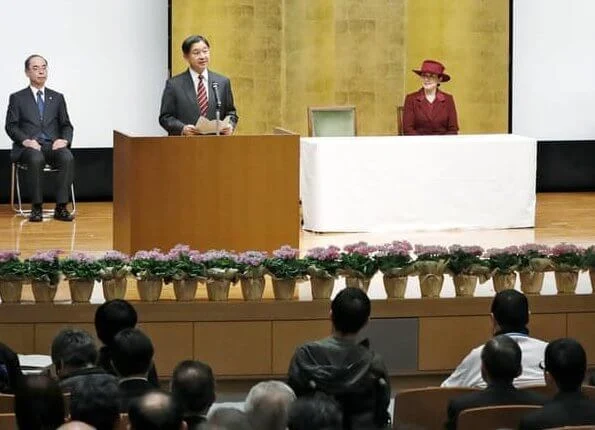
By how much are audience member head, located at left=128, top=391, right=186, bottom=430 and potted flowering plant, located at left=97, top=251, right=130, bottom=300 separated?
3.85 metres

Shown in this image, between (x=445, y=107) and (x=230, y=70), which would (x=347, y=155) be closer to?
(x=445, y=107)

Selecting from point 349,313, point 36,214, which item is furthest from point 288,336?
point 36,214

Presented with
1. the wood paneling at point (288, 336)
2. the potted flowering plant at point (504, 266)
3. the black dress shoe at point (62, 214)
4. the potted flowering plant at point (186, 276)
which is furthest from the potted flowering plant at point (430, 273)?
the black dress shoe at point (62, 214)

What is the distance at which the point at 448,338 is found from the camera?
773 centimetres

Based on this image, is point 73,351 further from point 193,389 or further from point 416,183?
point 416,183

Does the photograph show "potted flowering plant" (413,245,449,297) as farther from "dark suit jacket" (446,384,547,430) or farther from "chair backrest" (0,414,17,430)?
"chair backrest" (0,414,17,430)

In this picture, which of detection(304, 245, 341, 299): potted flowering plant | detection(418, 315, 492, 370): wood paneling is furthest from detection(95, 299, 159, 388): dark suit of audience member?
detection(418, 315, 492, 370): wood paneling

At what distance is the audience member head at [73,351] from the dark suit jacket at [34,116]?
22.8 feet

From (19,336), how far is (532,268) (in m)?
2.89

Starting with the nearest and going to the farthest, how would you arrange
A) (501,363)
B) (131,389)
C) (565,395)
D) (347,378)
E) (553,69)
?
(565,395) → (131,389) → (501,363) → (347,378) → (553,69)

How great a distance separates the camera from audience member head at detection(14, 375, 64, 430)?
401 cm

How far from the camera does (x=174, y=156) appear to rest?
855cm

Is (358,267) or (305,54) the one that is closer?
(358,267)

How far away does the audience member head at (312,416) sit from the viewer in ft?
12.7
